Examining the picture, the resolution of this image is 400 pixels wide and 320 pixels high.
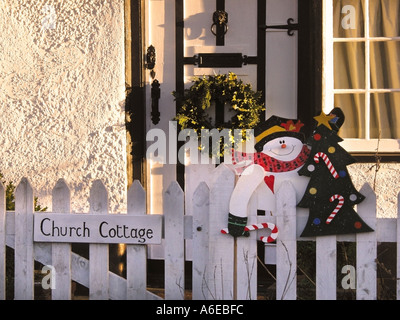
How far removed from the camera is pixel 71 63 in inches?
231

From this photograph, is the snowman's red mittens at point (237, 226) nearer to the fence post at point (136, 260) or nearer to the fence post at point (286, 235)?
the fence post at point (286, 235)

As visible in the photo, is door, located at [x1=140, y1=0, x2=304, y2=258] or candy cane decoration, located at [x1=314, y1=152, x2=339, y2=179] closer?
candy cane decoration, located at [x1=314, y1=152, x2=339, y2=179]

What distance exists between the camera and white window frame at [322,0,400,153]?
563cm

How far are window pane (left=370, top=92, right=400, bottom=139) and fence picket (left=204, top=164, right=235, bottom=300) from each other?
2.10 meters

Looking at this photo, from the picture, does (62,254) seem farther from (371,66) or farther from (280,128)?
(371,66)

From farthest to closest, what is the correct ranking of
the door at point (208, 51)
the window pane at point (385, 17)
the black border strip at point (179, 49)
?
the black border strip at point (179, 49)
the door at point (208, 51)
the window pane at point (385, 17)

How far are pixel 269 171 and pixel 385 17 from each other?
2285 millimetres

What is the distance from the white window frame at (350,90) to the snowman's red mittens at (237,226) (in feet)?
6.10

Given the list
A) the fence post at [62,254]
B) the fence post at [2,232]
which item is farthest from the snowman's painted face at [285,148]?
the fence post at [2,232]

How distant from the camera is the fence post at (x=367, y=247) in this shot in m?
4.01

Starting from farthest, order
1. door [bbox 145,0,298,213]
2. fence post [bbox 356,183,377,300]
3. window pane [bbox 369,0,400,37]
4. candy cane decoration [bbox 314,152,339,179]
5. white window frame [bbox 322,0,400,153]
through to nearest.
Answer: door [bbox 145,0,298,213] < window pane [bbox 369,0,400,37] < white window frame [bbox 322,0,400,153] < candy cane decoration [bbox 314,152,339,179] < fence post [bbox 356,183,377,300]

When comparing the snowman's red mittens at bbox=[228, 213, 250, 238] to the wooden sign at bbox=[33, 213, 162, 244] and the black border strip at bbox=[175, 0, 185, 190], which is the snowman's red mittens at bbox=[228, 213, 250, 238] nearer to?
the wooden sign at bbox=[33, 213, 162, 244]

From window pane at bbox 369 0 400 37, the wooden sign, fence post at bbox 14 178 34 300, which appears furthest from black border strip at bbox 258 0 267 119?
fence post at bbox 14 178 34 300

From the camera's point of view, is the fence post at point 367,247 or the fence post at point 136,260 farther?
the fence post at point 136,260
